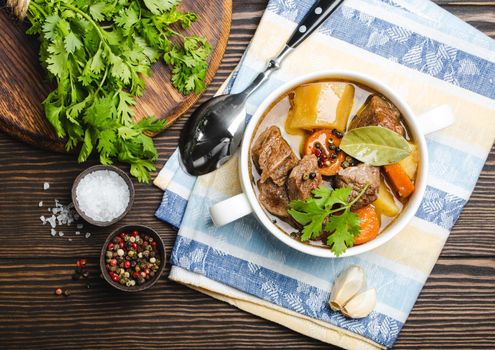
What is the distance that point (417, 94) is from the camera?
2121 millimetres

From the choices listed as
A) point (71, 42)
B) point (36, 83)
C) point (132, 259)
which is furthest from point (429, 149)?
point (36, 83)

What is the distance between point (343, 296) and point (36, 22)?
1.52m

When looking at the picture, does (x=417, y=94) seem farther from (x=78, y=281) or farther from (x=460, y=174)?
(x=78, y=281)

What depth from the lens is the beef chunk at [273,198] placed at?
1955 millimetres

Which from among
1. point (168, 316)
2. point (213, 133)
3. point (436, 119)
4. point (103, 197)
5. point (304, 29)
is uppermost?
point (304, 29)

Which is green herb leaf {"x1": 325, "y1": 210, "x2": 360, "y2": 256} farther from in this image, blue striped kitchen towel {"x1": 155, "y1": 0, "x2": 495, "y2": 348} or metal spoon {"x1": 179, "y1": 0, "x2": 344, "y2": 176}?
metal spoon {"x1": 179, "y1": 0, "x2": 344, "y2": 176}

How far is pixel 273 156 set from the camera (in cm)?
190

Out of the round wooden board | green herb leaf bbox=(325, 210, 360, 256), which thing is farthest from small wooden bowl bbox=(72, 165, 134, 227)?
green herb leaf bbox=(325, 210, 360, 256)

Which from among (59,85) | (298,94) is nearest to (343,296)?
(298,94)

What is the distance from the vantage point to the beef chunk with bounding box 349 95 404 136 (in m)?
1.87

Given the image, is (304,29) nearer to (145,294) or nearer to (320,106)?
(320,106)

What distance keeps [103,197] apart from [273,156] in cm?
73

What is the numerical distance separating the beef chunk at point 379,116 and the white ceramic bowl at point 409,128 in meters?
0.03

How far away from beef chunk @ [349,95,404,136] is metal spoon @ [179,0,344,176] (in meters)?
0.38
